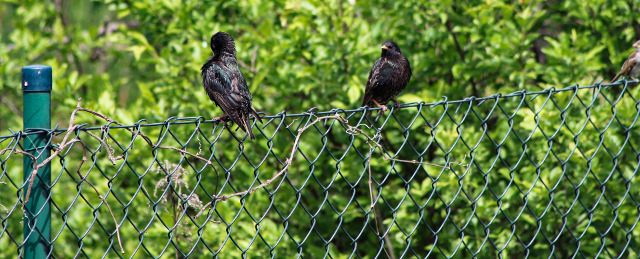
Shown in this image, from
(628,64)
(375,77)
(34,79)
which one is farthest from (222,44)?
(628,64)

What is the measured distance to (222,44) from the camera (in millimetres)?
3512

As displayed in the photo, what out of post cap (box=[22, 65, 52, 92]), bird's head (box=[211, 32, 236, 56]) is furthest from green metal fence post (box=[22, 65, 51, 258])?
bird's head (box=[211, 32, 236, 56])

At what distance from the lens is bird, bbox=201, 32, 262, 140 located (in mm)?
3168

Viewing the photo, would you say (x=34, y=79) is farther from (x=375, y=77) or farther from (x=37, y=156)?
(x=375, y=77)

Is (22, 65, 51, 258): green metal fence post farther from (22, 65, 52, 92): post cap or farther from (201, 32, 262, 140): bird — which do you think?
(201, 32, 262, 140): bird

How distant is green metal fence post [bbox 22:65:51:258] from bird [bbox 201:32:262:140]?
1.32 m

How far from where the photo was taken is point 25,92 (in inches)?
67.7

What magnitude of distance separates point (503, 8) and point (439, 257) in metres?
1.50

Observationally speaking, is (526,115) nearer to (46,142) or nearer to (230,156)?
(230,156)

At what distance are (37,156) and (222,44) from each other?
75.4 inches

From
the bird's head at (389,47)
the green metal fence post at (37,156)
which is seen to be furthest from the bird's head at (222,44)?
the green metal fence post at (37,156)

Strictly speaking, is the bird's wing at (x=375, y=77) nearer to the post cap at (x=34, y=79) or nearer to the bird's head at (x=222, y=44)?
the bird's head at (x=222, y=44)

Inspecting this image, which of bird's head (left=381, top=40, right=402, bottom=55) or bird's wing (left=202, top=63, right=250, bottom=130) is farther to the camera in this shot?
bird's head (left=381, top=40, right=402, bottom=55)

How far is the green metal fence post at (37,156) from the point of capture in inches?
66.7
